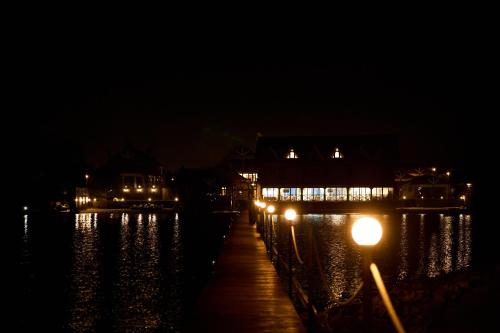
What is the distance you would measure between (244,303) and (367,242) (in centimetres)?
564

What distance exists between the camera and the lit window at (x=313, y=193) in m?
65.1

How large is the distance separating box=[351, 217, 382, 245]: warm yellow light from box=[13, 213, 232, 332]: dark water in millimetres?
7223

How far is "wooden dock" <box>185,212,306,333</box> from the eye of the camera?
8.13 metres

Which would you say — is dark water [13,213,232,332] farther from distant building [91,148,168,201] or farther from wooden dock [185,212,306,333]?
distant building [91,148,168,201]

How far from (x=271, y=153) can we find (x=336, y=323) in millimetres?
56944

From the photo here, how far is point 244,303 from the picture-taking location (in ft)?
31.9

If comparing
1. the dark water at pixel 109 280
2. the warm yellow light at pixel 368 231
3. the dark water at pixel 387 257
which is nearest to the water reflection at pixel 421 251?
the dark water at pixel 387 257

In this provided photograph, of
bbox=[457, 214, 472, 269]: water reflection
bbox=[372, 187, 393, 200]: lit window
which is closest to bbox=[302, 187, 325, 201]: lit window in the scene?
bbox=[372, 187, 393, 200]: lit window

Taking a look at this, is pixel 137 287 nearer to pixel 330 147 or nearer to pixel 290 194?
pixel 290 194

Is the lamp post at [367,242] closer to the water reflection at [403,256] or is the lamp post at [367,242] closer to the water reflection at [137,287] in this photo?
the water reflection at [137,287]

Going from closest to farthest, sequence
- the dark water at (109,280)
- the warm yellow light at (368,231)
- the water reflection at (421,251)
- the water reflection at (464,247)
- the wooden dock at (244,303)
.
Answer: the warm yellow light at (368,231), the wooden dock at (244,303), the dark water at (109,280), the water reflection at (421,251), the water reflection at (464,247)

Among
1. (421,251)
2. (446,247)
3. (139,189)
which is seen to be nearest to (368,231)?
(421,251)

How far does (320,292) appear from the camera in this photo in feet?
47.4

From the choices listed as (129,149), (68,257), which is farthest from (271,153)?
(68,257)
